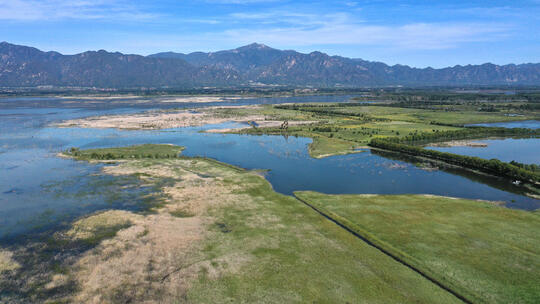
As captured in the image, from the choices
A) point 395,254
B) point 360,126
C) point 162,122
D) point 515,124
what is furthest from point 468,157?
point 162,122

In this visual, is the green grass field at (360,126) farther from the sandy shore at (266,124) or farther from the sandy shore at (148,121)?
the sandy shore at (148,121)

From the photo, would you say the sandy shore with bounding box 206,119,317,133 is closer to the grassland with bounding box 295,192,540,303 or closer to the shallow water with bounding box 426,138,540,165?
the shallow water with bounding box 426,138,540,165

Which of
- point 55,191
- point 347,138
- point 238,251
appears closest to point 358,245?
point 238,251

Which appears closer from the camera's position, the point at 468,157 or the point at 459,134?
the point at 468,157

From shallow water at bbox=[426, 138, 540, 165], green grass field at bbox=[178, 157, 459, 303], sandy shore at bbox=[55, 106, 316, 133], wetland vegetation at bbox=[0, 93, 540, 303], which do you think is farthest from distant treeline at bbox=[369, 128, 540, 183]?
sandy shore at bbox=[55, 106, 316, 133]

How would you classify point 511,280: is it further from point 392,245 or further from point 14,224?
point 14,224

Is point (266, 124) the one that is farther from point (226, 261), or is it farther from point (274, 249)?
point (226, 261)
